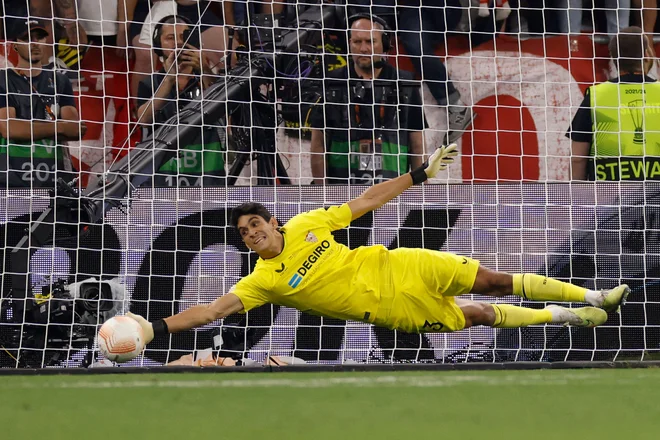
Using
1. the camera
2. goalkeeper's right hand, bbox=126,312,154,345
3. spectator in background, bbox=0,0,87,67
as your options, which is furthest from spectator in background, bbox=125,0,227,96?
goalkeeper's right hand, bbox=126,312,154,345

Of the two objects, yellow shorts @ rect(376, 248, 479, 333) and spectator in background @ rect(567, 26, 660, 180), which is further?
spectator in background @ rect(567, 26, 660, 180)

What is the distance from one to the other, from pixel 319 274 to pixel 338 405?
3.99ft

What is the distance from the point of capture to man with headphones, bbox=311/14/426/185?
31.5 feet

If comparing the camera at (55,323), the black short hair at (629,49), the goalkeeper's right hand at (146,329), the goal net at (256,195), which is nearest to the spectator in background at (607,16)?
the goal net at (256,195)

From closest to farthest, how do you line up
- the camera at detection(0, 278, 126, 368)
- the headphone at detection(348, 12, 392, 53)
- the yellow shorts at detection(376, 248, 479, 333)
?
the yellow shorts at detection(376, 248, 479, 333), the camera at detection(0, 278, 126, 368), the headphone at detection(348, 12, 392, 53)

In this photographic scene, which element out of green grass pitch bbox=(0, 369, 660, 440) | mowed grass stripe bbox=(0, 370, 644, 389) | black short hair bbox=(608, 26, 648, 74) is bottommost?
mowed grass stripe bbox=(0, 370, 644, 389)

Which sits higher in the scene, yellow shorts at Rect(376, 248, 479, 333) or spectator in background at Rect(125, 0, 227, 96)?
spectator in background at Rect(125, 0, 227, 96)

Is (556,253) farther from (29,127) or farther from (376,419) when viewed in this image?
(29,127)

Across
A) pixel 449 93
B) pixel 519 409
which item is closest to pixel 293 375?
pixel 519 409

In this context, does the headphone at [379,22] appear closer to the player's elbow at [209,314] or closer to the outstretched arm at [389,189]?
the outstretched arm at [389,189]

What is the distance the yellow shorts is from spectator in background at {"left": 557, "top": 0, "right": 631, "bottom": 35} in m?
3.94

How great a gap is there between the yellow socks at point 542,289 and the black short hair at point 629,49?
9.96ft

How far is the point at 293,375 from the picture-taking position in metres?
8.27

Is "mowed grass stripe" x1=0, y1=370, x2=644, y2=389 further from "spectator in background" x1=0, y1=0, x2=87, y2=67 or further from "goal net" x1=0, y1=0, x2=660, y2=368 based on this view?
"spectator in background" x1=0, y1=0, x2=87, y2=67
